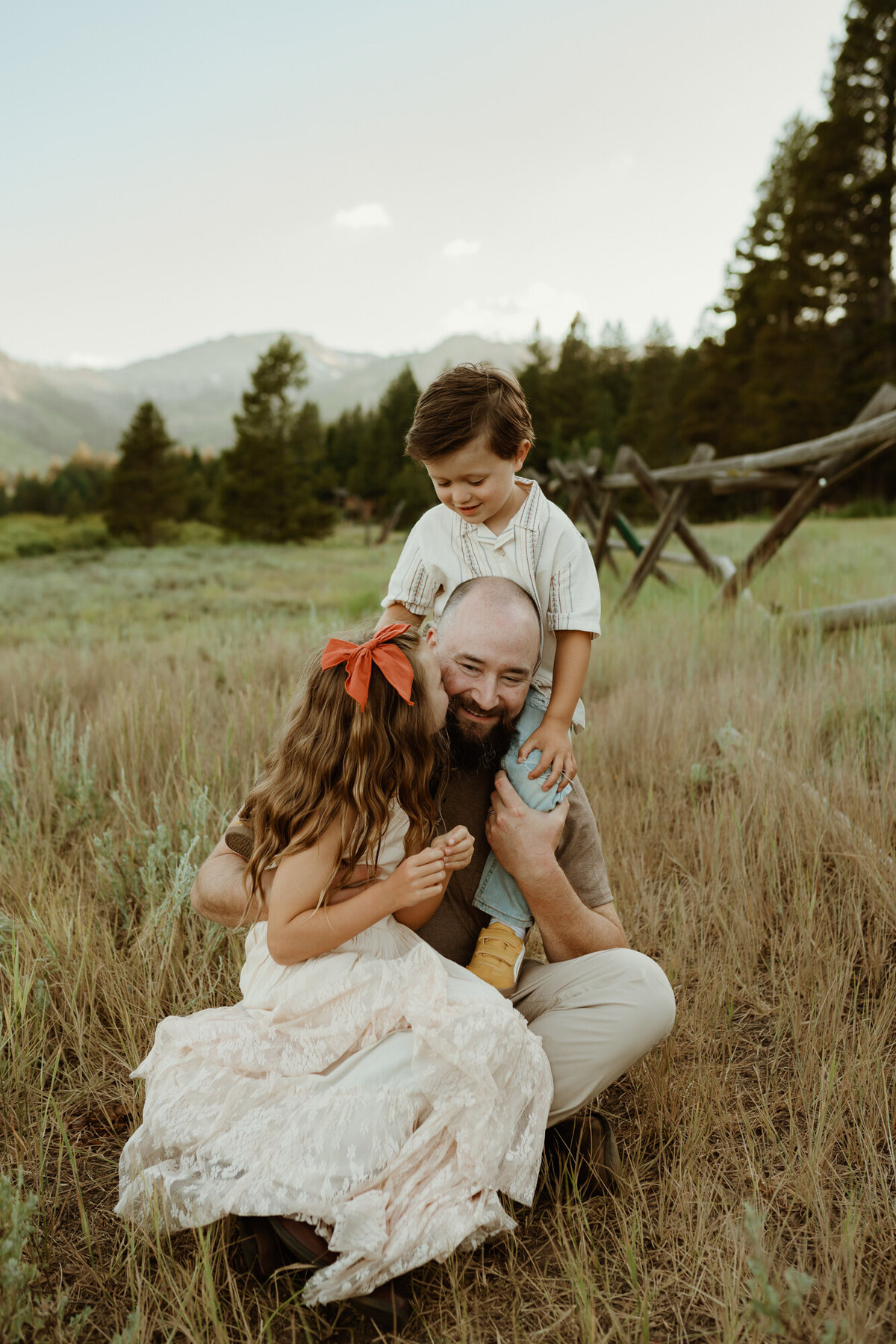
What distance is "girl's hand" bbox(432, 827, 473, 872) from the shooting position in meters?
1.76

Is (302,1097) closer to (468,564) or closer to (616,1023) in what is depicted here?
(616,1023)

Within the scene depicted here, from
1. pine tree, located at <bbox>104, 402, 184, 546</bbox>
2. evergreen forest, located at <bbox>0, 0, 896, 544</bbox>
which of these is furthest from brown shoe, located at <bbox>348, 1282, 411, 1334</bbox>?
pine tree, located at <bbox>104, 402, 184, 546</bbox>

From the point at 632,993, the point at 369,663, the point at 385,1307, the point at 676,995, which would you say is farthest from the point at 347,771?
the point at 676,995

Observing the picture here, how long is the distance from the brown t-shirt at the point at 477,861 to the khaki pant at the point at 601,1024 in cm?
24

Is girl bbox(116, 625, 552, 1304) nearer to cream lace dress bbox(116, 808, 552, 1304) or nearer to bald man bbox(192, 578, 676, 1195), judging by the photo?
cream lace dress bbox(116, 808, 552, 1304)

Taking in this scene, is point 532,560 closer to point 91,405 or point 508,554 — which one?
point 508,554

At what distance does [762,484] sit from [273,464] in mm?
27653

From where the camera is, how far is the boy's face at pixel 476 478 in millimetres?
2197

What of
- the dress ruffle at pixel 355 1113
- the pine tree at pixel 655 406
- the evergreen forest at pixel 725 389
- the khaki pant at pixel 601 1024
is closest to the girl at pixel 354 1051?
the dress ruffle at pixel 355 1113

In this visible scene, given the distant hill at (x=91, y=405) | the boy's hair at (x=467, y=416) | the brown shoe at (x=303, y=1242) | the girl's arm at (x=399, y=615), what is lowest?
the brown shoe at (x=303, y=1242)

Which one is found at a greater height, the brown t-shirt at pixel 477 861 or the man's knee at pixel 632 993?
the brown t-shirt at pixel 477 861

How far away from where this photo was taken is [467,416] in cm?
218

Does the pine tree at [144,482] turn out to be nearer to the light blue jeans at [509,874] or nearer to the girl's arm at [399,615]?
the girl's arm at [399,615]

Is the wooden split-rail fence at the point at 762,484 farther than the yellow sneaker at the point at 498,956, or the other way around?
the wooden split-rail fence at the point at 762,484
